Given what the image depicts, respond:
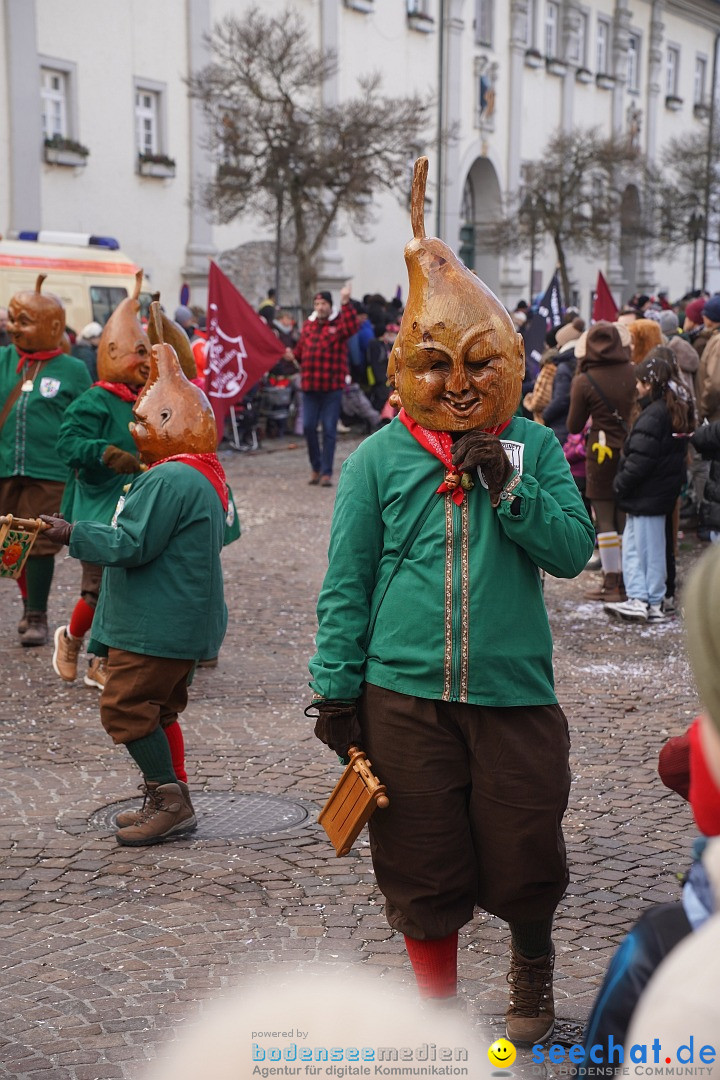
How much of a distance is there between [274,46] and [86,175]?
12.1 ft

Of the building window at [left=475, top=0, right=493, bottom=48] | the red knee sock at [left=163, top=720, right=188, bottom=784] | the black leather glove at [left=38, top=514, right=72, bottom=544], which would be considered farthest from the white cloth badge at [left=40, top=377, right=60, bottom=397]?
the building window at [left=475, top=0, right=493, bottom=48]

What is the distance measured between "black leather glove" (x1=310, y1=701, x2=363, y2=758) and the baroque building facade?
61.7ft

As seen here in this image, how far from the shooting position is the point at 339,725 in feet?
10.9

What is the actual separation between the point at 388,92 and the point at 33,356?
23.4 m

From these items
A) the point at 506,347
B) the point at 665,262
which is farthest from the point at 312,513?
the point at 665,262

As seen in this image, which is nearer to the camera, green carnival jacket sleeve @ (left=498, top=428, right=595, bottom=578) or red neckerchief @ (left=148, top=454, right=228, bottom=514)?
green carnival jacket sleeve @ (left=498, top=428, right=595, bottom=578)

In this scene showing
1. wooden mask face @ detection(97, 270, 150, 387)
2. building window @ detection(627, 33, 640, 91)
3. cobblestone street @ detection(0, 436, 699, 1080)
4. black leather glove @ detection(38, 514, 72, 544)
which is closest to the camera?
cobblestone street @ detection(0, 436, 699, 1080)

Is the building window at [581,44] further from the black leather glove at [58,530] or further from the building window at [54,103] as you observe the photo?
the black leather glove at [58,530]

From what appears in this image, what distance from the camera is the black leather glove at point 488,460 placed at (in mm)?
3250

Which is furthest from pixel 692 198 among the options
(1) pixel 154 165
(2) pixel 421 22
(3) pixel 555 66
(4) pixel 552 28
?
(1) pixel 154 165

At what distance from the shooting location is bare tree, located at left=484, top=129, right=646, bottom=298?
107 feet

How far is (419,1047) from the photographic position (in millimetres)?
1185

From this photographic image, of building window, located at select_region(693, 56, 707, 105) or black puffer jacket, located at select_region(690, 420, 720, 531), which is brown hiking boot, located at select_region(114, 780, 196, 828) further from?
building window, located at select_region(693, 56, 707, 105)

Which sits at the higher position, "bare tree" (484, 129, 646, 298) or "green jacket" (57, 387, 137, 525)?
"bare tree" (484, 129, 646, 298)
